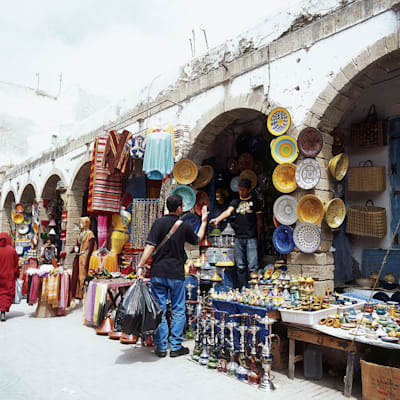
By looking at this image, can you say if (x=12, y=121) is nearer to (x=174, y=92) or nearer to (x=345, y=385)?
(x=174, y=92)

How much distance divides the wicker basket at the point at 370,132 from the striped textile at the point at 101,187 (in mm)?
4657

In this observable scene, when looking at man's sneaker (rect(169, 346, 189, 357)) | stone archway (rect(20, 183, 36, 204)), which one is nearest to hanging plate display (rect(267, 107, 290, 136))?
man's sneaker (rect(169, 346, 189, 357))

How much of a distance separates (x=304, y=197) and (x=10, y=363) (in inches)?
147

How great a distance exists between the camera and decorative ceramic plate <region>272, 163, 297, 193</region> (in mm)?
4691

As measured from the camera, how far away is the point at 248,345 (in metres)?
3.56

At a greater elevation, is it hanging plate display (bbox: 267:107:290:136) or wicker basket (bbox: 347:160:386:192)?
hanging plate display (bbox: 267:107:290:136)

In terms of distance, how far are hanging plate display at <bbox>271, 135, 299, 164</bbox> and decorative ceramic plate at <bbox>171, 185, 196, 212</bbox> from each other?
2051mm

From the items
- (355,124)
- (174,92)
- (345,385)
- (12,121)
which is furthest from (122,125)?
(12,121)

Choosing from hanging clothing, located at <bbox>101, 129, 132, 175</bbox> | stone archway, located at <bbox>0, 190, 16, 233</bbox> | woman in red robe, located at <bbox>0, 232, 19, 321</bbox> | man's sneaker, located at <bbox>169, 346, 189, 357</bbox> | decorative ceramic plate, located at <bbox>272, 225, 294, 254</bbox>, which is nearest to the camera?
man's sneaker, located at <bbox>169, 346, 189, 357</bbox>

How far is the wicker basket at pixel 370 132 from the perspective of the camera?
18.2 feet

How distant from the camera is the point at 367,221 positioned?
551 centimetres

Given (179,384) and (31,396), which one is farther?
(179,384)

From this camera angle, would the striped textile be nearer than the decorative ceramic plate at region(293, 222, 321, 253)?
No

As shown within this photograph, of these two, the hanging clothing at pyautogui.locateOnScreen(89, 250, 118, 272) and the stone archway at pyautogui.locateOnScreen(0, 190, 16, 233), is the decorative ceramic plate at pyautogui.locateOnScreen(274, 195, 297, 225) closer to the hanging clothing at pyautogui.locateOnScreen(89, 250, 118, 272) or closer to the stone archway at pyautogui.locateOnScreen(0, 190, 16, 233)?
the hanging clothing at pyautogui.locateOnScreen(89, 250, 118, 272)
